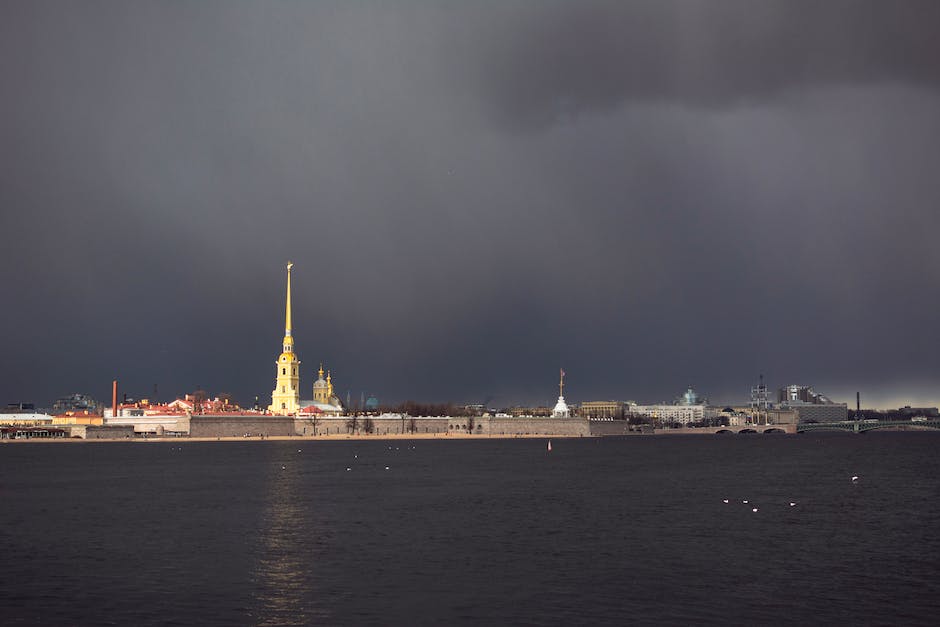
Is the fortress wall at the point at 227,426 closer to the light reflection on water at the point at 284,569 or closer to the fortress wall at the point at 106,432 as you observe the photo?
the fortress wall at the point at 106,432

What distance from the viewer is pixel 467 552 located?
38312mm

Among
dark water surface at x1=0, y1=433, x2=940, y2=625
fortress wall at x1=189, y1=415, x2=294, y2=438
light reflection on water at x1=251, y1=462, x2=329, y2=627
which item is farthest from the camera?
fortress wall at x1=189, y1=415, x2=294, y2=438

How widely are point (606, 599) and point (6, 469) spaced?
269ft

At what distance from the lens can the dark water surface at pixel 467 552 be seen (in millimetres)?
28153

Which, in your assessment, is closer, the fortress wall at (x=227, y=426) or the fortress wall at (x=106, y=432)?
the fortress wall at (x=227, y=426)

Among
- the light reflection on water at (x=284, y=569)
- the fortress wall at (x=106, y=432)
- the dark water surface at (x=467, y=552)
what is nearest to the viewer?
the light reflection on water at (x=284, y=569)

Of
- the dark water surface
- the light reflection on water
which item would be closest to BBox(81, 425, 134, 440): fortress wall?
the dark water surface

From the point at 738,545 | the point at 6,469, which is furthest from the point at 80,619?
the point at 6,469

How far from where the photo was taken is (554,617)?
27.1 m

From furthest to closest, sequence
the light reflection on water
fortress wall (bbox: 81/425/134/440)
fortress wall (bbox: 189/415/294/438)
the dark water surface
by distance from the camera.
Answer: fortress wall (bbox: 81/425/134/440) → fortress wall (bbox: 189/415/294/438) → the dark water surface → the light reflection on water

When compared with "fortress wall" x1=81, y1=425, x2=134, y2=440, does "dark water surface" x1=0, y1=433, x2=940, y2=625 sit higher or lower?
higher

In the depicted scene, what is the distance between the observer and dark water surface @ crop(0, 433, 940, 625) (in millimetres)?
28153

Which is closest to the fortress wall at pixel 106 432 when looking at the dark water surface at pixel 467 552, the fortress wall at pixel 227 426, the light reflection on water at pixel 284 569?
the fortress wall at pixel 227 426

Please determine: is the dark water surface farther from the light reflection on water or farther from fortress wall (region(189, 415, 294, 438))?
fortress wall (region(189, 415, 294, 438))
